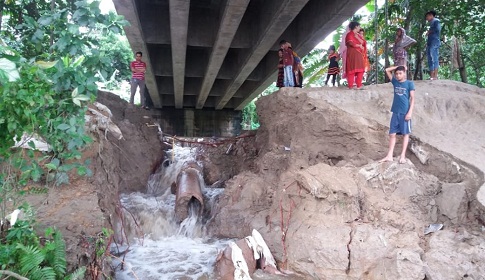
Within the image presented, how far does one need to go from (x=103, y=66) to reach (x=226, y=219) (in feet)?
11.8

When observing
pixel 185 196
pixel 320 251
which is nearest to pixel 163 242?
pixel 185 196

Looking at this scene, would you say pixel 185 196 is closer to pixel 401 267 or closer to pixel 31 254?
pixel 31 254

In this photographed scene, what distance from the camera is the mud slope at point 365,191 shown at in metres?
4.40

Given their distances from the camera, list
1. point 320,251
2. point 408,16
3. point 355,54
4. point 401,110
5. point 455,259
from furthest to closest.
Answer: point 408,16 → point 355,54 → point 401,110 → point 320,251 → point 455,259

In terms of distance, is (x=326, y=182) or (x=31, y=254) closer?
(x=31, y=254)

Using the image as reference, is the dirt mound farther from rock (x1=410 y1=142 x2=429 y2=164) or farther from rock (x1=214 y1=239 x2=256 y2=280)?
rock (x1=410 y1=142 x2=429 y2=164)

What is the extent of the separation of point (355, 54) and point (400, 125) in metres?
2.52

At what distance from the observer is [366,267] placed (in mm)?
4414

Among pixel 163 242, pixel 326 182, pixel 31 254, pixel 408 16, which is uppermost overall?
pixel 408 16

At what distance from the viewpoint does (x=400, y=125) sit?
5234mm

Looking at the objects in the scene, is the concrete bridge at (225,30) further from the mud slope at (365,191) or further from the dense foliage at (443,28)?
the dense foliage at (443,28)

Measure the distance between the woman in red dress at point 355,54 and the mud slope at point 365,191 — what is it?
0.51 metres

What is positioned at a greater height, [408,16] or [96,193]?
[408,16]

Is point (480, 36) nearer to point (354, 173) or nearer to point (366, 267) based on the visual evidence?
point (354, 173)
